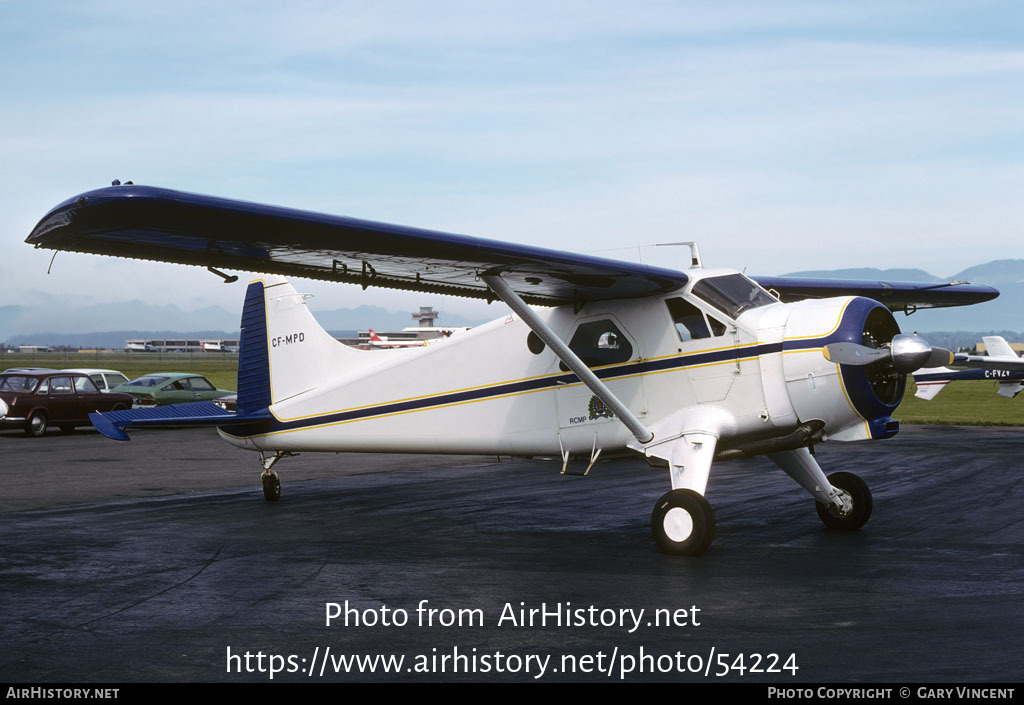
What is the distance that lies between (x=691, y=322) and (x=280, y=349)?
6366 mm

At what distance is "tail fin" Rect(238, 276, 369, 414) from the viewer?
45.8 feet

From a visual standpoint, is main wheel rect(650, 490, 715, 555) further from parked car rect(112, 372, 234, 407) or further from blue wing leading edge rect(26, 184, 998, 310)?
parked car rect(112, 372, 234, 407)

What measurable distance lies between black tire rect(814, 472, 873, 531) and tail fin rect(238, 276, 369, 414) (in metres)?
6.13

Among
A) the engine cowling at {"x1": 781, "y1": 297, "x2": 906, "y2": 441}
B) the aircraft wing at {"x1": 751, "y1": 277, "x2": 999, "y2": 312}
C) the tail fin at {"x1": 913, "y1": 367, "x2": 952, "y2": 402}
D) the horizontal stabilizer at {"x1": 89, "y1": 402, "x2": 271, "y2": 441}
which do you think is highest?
the aircraft wing at {"x1": 751, "y1": 277, "x2": 999, "y2": 312}

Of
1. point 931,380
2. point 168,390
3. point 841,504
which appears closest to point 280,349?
point 841,504

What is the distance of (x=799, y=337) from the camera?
9945mm

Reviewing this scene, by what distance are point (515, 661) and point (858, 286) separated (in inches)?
441

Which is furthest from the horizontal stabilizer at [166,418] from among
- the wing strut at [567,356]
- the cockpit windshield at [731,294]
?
the cockpit windshield at [731,294]

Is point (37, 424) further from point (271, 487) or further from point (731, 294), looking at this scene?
point (731, 294)

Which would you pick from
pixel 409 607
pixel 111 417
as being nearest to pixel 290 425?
pixel 111 417

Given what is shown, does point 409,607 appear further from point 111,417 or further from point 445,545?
point 111,417

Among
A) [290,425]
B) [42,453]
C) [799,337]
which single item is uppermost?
[799,337]

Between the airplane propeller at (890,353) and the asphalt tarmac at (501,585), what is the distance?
1.86 metres

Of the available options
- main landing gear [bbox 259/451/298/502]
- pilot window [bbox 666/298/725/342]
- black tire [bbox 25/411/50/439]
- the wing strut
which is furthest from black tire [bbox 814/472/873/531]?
black tire [bbox 25/411/50/439]
